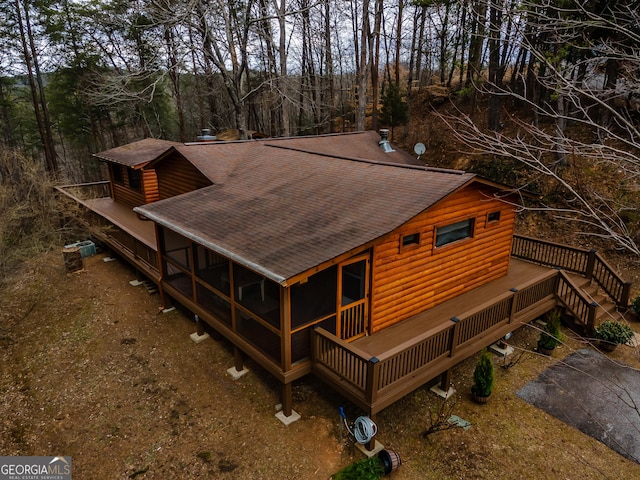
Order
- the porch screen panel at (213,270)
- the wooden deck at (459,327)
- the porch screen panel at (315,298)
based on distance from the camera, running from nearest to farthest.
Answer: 1. the wooden deck at (459,327)
2. the porch screen panel at (315,298)
3. the porch screen panel at (213,270)

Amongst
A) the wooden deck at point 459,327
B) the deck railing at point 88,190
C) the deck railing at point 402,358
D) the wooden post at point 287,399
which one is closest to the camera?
the deck railing at point 402,358

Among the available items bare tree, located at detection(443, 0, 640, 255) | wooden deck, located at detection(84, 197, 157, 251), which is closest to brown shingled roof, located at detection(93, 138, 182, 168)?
wooden deck, located at detection(84, 197, 157, 251)

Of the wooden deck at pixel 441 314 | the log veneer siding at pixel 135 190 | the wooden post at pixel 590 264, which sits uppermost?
the log veneer siding at pixel 135 190

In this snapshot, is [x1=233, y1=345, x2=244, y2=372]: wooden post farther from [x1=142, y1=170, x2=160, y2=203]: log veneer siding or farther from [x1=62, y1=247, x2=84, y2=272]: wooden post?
[x1=142, y1=170, x2=160, y2=203]: log veneer siding

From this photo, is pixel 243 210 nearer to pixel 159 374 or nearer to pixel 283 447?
pixel 159 374

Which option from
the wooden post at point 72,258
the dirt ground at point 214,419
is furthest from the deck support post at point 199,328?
the wooden post at point 72,258

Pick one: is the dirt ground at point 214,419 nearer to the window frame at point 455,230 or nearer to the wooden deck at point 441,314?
the wooden deck at point 441,314
